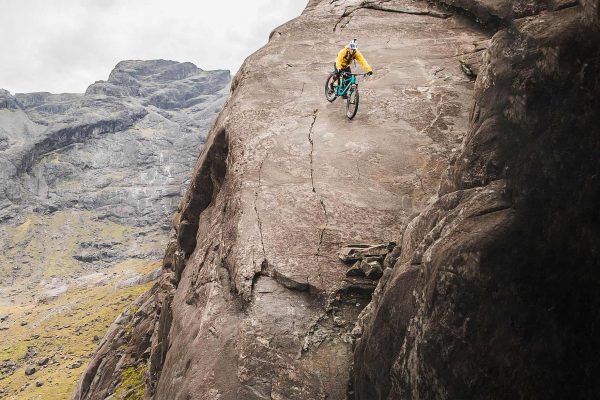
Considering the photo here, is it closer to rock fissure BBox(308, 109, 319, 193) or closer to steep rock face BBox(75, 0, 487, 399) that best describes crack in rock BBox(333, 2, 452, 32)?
steep rock face BBox(75, 0, 487, 399)

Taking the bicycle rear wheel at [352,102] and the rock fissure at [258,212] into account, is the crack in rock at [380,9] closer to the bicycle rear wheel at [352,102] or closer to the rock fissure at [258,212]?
the bicycle rear wheel at [352,102]

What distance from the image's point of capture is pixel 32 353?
104 metres

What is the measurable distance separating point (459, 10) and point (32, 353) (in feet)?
385

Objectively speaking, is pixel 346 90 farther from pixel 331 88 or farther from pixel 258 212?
pixel 258 212

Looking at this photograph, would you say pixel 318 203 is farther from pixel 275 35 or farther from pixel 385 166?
pixel 275 35

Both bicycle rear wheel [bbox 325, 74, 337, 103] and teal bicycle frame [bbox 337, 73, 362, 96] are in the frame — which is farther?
bicycle rear wheel [bbox 325, 74, 337, 103]

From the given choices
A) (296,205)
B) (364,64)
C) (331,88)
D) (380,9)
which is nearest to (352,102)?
(364,64)

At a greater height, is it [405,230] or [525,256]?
[525,256]

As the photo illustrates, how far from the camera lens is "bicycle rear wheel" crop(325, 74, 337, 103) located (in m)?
20.5

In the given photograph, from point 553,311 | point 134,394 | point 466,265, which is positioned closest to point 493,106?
point 466,265

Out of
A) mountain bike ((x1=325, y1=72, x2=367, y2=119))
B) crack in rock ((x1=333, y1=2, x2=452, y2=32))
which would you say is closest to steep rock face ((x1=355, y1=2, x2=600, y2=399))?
mountain bike ((x1=325, y1=72, x2=367, y2=119))

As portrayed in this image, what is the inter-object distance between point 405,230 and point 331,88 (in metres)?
12.5

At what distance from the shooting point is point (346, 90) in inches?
758

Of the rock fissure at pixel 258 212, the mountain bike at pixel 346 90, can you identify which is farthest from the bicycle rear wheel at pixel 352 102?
the rock fissure at pixel 258 212
